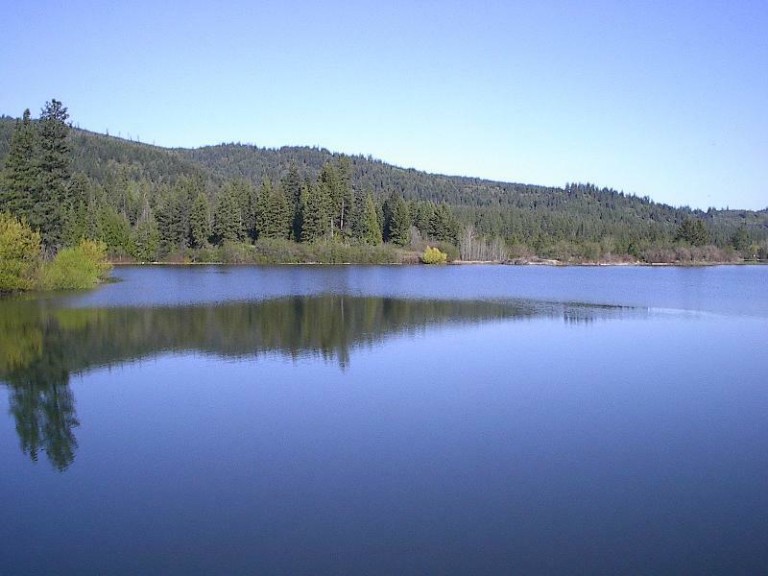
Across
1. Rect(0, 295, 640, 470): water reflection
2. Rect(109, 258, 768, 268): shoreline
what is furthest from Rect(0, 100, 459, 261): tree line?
Rect(0, 295, 640, 470): water reflection

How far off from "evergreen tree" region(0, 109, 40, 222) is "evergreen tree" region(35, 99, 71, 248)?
0.38 metres

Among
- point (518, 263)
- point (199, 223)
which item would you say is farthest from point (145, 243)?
point (518, 263)

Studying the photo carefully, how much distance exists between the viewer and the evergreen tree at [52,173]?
3966cm

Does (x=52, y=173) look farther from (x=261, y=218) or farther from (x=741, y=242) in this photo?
(x=741, y=242)

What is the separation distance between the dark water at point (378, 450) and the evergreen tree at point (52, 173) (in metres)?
17.8

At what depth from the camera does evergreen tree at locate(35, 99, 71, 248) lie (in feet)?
130

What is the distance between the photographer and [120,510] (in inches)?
343

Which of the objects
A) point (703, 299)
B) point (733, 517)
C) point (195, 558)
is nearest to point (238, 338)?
point (195, 558)

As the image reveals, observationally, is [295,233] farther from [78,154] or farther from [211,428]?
[78,154]

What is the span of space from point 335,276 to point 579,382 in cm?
3849

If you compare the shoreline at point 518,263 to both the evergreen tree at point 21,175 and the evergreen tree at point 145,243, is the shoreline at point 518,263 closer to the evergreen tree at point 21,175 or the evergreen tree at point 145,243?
the evergreen tree at point 145,243

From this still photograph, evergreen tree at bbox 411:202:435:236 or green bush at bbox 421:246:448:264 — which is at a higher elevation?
evergreen tree at bbox 411:202:435:236

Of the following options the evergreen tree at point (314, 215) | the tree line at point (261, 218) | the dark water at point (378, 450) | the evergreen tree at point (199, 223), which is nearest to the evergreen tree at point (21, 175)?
the dark water at point (378, 450)

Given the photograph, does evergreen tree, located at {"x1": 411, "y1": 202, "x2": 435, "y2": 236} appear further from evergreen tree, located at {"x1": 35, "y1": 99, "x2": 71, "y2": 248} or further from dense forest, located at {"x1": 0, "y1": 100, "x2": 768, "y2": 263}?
evergreen tree, located at {"x1": 35, "y1": 99, "x2": 71, "y2": 248}
